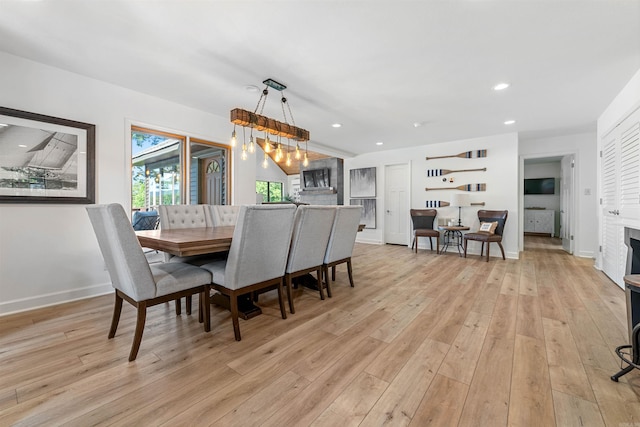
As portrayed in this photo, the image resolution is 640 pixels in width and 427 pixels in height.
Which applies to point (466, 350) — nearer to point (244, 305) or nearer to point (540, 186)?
point (244, 305)

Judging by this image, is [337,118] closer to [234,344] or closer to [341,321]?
[341,321]

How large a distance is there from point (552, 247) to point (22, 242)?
8933 mm

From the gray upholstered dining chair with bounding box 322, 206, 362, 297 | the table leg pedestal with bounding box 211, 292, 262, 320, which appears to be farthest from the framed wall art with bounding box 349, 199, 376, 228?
the table leg pedestal with bounding box 211, 292, 262, 320

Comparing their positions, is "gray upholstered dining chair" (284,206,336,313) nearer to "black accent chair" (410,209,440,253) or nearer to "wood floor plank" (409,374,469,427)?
"wood floor plank" (409,374,469,427)

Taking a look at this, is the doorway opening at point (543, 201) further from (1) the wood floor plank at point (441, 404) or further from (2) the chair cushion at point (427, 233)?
(1) the wood floor plank at point (441, 404)

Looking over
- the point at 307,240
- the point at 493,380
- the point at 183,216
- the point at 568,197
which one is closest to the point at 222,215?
the point at 183,216

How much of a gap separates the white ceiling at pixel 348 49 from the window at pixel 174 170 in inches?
23.0

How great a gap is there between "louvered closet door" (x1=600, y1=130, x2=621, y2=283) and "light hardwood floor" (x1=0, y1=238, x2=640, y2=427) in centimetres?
101

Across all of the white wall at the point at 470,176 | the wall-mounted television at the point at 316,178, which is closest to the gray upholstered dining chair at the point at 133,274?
the white wall at the point at 470,176

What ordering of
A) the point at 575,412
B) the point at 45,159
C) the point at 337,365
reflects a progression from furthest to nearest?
the point at 45,159 → the point at 337,365 → the point at 575,412

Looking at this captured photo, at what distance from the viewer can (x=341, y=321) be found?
227 centimetres

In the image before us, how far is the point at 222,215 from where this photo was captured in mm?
3377

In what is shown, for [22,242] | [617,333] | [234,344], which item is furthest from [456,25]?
[22,242]

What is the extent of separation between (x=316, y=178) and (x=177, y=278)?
6593mm
